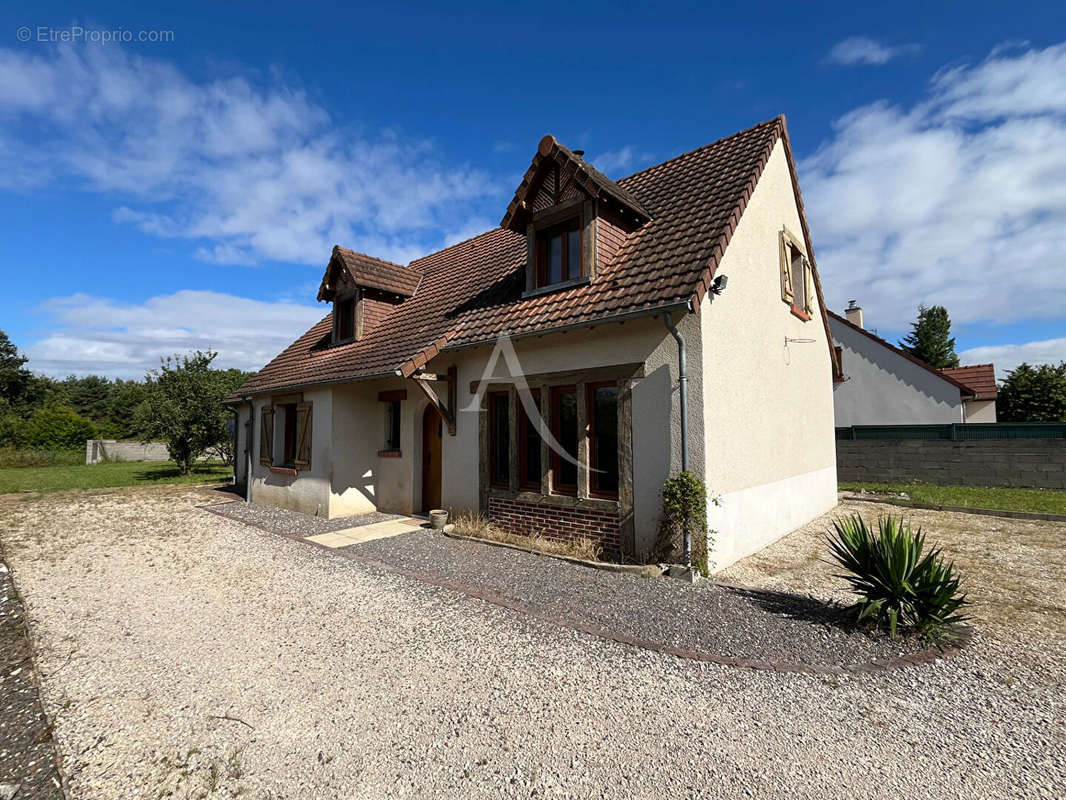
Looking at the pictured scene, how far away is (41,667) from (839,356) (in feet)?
83.3

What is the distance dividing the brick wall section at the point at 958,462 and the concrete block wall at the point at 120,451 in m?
35.1

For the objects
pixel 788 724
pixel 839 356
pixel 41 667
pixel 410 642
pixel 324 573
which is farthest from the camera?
pixel 839 356

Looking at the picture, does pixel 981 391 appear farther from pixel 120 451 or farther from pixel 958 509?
pixel 120 451

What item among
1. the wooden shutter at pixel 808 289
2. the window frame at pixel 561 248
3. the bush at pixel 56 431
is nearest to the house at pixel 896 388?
the wooden shutter at pixel 808 289

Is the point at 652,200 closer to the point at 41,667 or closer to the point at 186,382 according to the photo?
the point at 41,667

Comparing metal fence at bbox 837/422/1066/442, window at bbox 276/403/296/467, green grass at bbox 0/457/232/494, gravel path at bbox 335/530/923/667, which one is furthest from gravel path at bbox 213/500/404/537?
metal fence at bbox 837/422/1066/442

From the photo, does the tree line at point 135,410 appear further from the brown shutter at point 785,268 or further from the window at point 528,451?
the brown shutter at point 785,268

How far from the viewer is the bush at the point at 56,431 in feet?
101

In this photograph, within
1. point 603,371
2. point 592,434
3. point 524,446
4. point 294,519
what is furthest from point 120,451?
point 603,371

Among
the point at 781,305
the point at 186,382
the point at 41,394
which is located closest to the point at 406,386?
the point at 781,305

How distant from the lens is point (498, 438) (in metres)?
8.97

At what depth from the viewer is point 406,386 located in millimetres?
10750

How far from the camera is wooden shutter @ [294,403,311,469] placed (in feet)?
Result: 38.4

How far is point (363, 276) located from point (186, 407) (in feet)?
41.3
